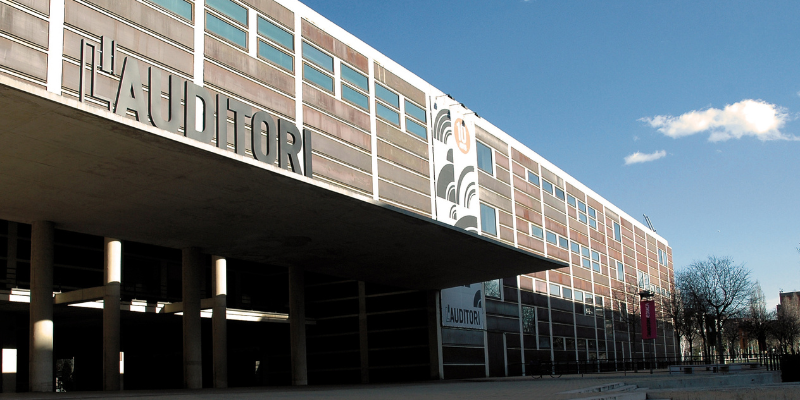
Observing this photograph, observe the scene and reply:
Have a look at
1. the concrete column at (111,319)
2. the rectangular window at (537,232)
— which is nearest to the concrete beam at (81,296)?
the concrete column at (111,319)

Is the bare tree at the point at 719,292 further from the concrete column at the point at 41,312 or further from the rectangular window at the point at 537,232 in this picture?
the concrete column at the point at 41,312

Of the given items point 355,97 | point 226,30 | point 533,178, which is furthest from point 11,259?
point 533,178

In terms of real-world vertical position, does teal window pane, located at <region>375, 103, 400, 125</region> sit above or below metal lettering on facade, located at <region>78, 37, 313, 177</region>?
above

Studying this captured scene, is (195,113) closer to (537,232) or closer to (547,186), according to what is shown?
(537,232)

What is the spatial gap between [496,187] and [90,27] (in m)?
30.4

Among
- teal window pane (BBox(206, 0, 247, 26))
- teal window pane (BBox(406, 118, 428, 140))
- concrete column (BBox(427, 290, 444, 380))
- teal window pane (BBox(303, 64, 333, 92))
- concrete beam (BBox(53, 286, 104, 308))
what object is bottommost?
concrete column (BBox(427, 290, 444, 380))

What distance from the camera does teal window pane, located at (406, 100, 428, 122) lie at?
37594 millimetres

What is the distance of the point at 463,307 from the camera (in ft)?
143

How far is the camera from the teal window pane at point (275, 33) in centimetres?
2848

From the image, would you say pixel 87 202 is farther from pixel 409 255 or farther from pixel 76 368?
pixel 76 368

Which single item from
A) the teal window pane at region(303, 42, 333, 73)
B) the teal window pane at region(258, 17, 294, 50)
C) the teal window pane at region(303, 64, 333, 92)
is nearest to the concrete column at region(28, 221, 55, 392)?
the teal window pane at region(258, 17, 294, 50)

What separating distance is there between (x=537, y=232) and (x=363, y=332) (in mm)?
18176

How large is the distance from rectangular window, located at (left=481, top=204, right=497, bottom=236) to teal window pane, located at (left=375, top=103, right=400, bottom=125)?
11080mm

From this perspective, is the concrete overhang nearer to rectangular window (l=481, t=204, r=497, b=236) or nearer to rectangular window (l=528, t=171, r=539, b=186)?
rectangular window (l=481, t=204, r=497, b=236)
